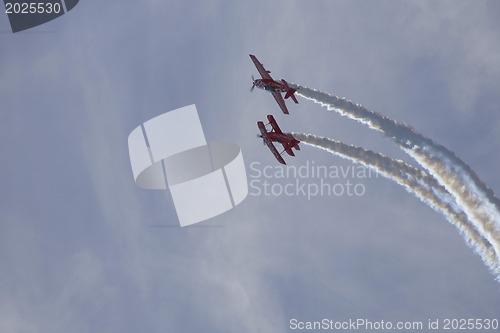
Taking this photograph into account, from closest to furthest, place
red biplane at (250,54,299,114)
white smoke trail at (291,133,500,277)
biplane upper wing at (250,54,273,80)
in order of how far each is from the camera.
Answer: white smoke trail at (291,133,500,277) → red biplane at (250,54,299,114) → biplane upper wing at (250,54,273,80)

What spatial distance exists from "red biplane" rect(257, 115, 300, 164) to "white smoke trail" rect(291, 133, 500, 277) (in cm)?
185

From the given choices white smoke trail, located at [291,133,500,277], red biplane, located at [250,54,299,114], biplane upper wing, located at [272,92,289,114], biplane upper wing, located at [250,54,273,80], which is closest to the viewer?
white smoke trail, located at [291,133,500,277]

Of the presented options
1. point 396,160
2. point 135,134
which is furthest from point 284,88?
point 135,134

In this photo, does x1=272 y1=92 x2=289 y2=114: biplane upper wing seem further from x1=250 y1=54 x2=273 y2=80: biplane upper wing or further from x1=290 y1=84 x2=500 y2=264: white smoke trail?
x1=290 y1=84 x2=500 y2=264: white smoke trail

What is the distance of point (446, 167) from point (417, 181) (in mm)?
6224

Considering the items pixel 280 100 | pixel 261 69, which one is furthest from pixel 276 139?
pixel 261 69

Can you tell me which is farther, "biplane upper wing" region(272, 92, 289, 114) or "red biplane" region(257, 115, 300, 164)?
"biplane upper wing" region(272, 92, 289, 114)

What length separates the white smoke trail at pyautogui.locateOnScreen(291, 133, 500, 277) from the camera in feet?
375

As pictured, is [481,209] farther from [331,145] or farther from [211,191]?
[211,191]

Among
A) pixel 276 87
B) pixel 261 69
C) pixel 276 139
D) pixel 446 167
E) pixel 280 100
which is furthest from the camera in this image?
pixel 261 69

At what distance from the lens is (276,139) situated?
5177 inches

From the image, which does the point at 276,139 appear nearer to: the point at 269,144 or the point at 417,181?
the point at 269,144

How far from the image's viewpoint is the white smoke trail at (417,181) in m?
114

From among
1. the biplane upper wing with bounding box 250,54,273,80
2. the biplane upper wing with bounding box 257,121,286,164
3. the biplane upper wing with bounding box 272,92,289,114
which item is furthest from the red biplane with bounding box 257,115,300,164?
the biplane upper wing with bounding box 250,54,273,80
